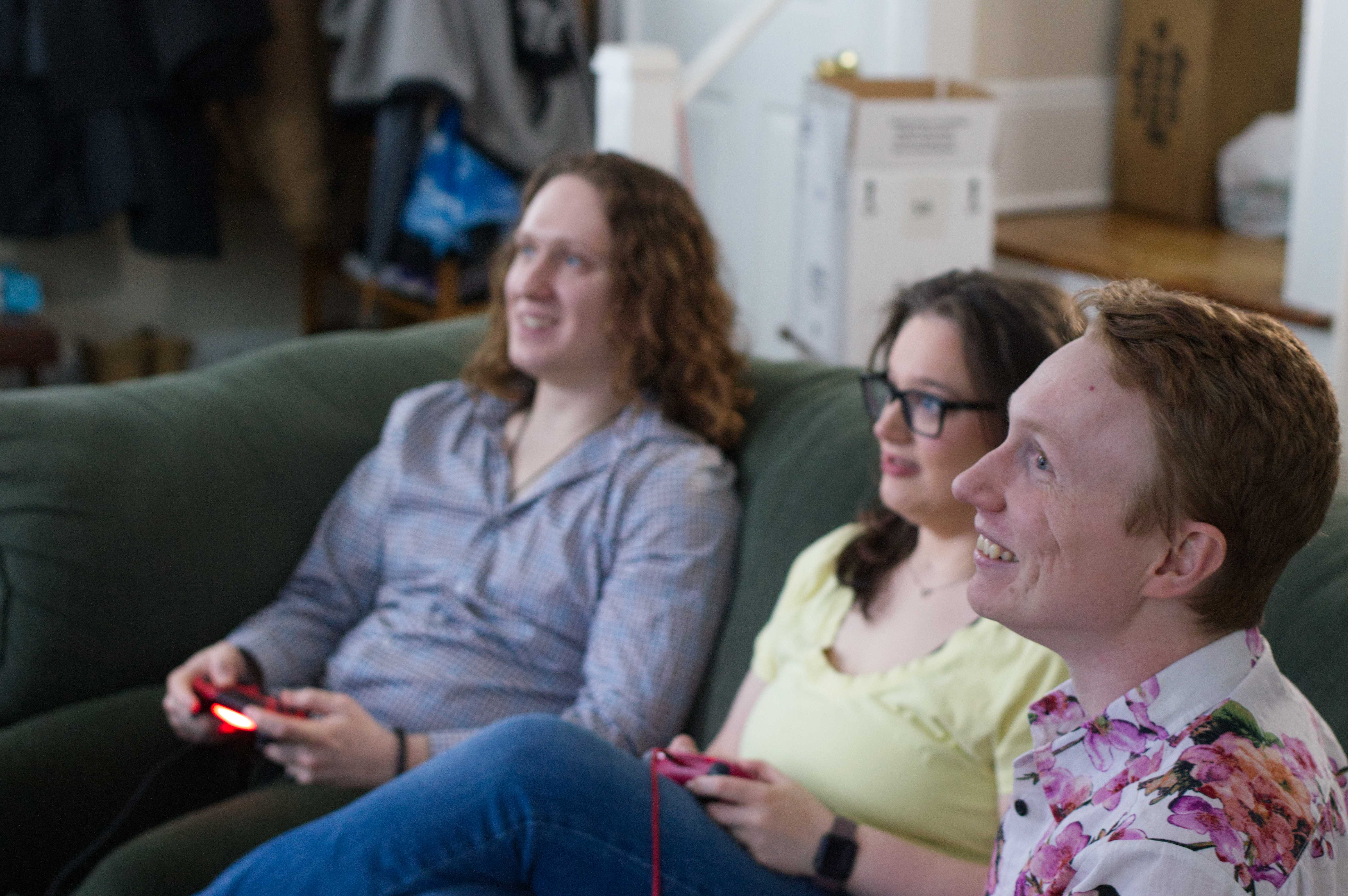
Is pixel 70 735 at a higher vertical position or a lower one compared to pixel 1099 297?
lower

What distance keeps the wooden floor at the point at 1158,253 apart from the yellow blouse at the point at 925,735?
184 cm

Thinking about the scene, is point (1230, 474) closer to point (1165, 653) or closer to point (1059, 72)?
point (1165, 653)

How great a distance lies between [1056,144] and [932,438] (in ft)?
9.67

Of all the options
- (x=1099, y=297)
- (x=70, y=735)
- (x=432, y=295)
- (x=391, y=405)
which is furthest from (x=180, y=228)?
(x=1099, y=297)

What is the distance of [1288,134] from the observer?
11.2 feet

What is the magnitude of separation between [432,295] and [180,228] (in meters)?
0.70

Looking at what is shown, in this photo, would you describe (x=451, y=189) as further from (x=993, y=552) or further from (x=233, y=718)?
(x=993, y=552)

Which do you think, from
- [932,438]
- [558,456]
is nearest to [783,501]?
[558,456]

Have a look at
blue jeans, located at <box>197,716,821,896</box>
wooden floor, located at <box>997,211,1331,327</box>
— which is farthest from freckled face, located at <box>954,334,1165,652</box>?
wooden floor, located at <box>997,211,1331,327</box>

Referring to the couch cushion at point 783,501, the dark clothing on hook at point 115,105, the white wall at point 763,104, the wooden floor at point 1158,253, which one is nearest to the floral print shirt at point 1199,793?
the couch cushion at point 783,501

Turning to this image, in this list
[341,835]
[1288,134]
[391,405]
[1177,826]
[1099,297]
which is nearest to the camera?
[1177,826]

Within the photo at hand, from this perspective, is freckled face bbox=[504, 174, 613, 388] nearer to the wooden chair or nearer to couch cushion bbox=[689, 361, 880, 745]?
couch cushion bbox=[689, 361, 880, 745]

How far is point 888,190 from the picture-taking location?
98.7 inches

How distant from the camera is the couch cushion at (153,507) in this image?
5.14ft
